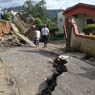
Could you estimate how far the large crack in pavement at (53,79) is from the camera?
10.5 metres

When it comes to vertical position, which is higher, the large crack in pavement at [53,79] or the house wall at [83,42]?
the house wall at [83,42]

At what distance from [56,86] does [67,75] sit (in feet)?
5.94

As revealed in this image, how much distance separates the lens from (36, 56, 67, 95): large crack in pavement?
1045 centimetres

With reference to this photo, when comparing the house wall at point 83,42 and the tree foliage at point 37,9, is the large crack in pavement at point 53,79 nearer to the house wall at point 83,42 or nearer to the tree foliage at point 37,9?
the house wall at point 83,42

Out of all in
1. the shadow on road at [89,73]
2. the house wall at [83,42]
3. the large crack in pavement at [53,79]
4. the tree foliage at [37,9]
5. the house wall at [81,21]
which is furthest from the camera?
the tree foliage at [37,9]

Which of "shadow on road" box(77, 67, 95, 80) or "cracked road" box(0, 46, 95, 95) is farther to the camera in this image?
"shadow on road" box(77, 67, 95, 80)

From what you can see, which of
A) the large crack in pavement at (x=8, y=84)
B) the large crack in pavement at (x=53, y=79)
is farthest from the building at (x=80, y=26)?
the large crack in pavement at (x=8, y=84)

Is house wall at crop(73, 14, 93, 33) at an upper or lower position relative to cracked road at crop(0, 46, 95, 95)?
upper

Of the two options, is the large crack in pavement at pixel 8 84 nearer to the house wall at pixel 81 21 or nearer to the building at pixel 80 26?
the building at pixel 80 26

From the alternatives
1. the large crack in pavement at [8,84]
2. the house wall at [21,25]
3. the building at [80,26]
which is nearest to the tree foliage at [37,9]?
the house wall at [21,25]

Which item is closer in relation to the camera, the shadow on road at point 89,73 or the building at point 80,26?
the shadow on road at point 89,73

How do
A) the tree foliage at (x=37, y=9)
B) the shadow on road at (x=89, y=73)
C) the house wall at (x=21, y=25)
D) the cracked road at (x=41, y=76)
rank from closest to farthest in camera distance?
the cracked road at (x=41, y=76)
the shadow on road at (x=89, y=73)
the house wall at (x=21, y=25)
the tree foliage at (x=37, y=9)

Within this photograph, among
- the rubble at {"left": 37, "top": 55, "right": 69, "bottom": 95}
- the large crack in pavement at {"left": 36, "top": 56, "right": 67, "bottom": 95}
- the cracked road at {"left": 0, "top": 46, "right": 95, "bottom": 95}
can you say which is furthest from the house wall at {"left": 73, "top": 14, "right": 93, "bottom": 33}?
the large crack in pavement at {"left": 36, "top": 56, "right": 67, "bottom": 95}

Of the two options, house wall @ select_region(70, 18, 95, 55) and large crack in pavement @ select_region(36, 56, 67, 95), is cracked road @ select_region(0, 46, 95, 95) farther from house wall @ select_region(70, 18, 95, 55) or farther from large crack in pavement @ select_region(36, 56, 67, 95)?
house wall @ select_region(70, 18, 95, 55)
